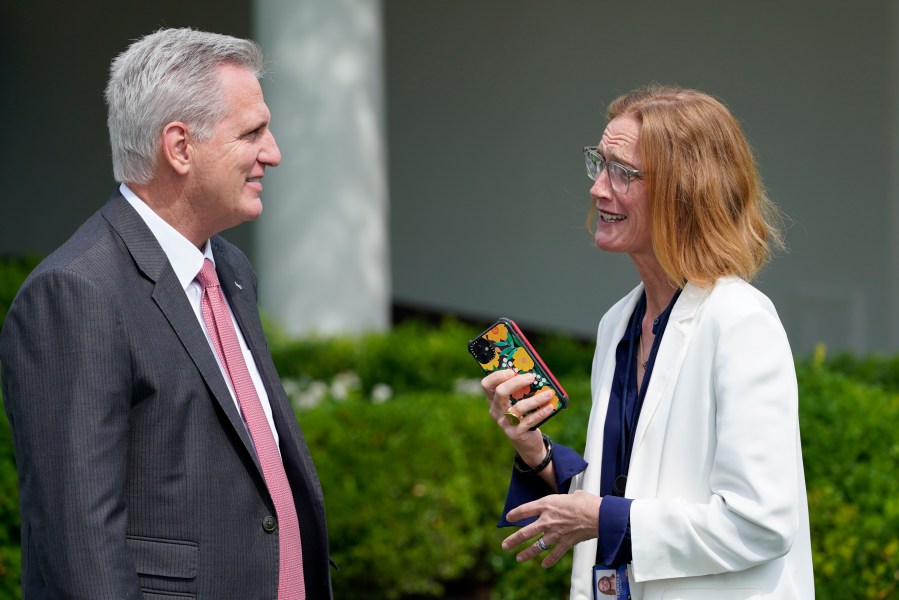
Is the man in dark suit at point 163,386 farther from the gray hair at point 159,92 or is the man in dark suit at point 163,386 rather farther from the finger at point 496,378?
the finger at point 496,378

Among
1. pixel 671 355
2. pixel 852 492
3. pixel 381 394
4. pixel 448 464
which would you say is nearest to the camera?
pixel 671 355

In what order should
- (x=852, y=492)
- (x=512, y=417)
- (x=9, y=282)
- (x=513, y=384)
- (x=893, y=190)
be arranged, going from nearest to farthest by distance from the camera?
1. (x=513, y=384)
2. (x=512, y=417)
3. (x=852, y=492)
4. (x=9, y=282)
5. (x=893, y=190)

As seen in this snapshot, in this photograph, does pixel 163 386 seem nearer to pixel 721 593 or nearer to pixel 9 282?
pixel 721 593

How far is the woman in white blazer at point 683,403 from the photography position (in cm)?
227

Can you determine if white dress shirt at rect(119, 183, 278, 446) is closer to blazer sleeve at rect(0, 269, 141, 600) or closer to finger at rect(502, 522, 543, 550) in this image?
blazer sleeve at rect(0, 269, 141, 600)

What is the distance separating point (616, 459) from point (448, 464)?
295 cm

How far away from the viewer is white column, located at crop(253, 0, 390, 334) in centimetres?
755

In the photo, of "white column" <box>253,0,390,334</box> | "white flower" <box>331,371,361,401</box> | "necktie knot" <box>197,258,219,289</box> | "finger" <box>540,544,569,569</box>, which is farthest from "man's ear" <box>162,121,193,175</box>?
"white column" <box>253,0,390,334</box>

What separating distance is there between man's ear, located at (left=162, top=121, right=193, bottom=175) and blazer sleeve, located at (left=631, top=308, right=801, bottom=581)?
1.19 meters

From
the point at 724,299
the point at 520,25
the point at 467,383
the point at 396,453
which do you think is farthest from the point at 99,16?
the point at 724,299

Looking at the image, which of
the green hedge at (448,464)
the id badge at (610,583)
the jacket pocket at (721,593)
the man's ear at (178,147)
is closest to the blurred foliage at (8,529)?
the green hedge at (448,464)

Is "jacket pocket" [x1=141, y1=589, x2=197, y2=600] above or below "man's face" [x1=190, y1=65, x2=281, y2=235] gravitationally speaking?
below

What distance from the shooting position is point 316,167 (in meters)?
7.61

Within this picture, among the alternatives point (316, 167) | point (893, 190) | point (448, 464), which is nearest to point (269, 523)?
point (448, 464)
